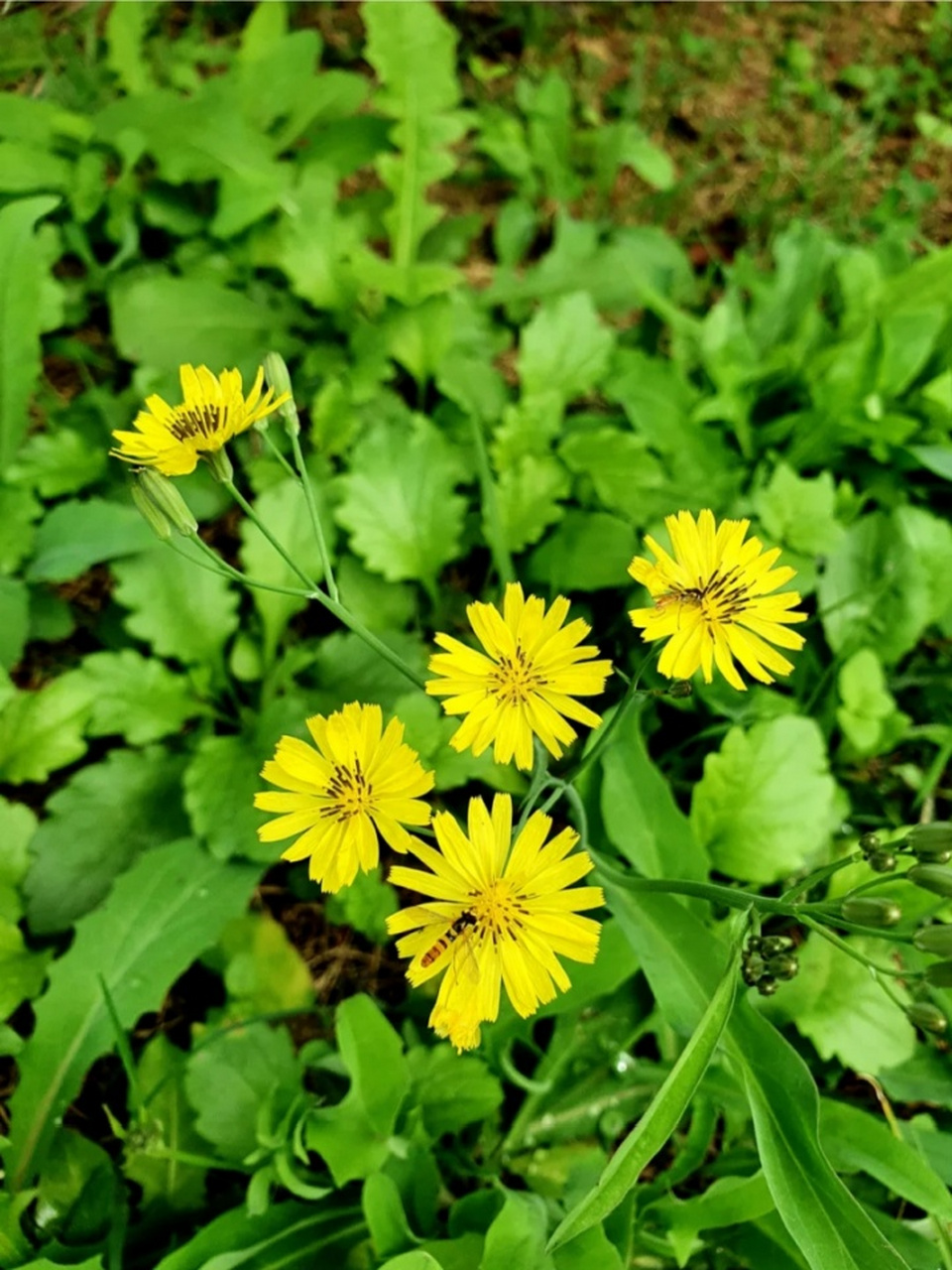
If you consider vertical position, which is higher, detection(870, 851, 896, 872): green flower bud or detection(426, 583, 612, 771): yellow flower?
detection(426, 583, 612, 771): yellow flower

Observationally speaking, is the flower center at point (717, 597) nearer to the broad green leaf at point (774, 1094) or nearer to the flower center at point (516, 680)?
the flower center at point (516, 680)

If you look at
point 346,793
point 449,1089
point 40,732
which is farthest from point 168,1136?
point 346,793

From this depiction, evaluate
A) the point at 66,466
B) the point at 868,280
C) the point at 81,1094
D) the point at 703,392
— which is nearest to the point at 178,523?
the point at 66,466

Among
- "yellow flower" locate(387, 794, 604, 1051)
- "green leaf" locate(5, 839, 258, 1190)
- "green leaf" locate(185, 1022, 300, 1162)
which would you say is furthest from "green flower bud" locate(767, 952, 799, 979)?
"green leaf" locate(5, 839, 258, 1190)

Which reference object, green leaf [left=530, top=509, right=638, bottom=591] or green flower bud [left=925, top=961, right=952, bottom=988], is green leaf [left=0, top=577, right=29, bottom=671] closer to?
green leaf [left=530, top=509, right=638, bottom=591]

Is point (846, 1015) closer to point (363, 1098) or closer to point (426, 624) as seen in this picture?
point (363, 1098)

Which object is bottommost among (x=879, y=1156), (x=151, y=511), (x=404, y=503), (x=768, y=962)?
(x=879, y=1156)
